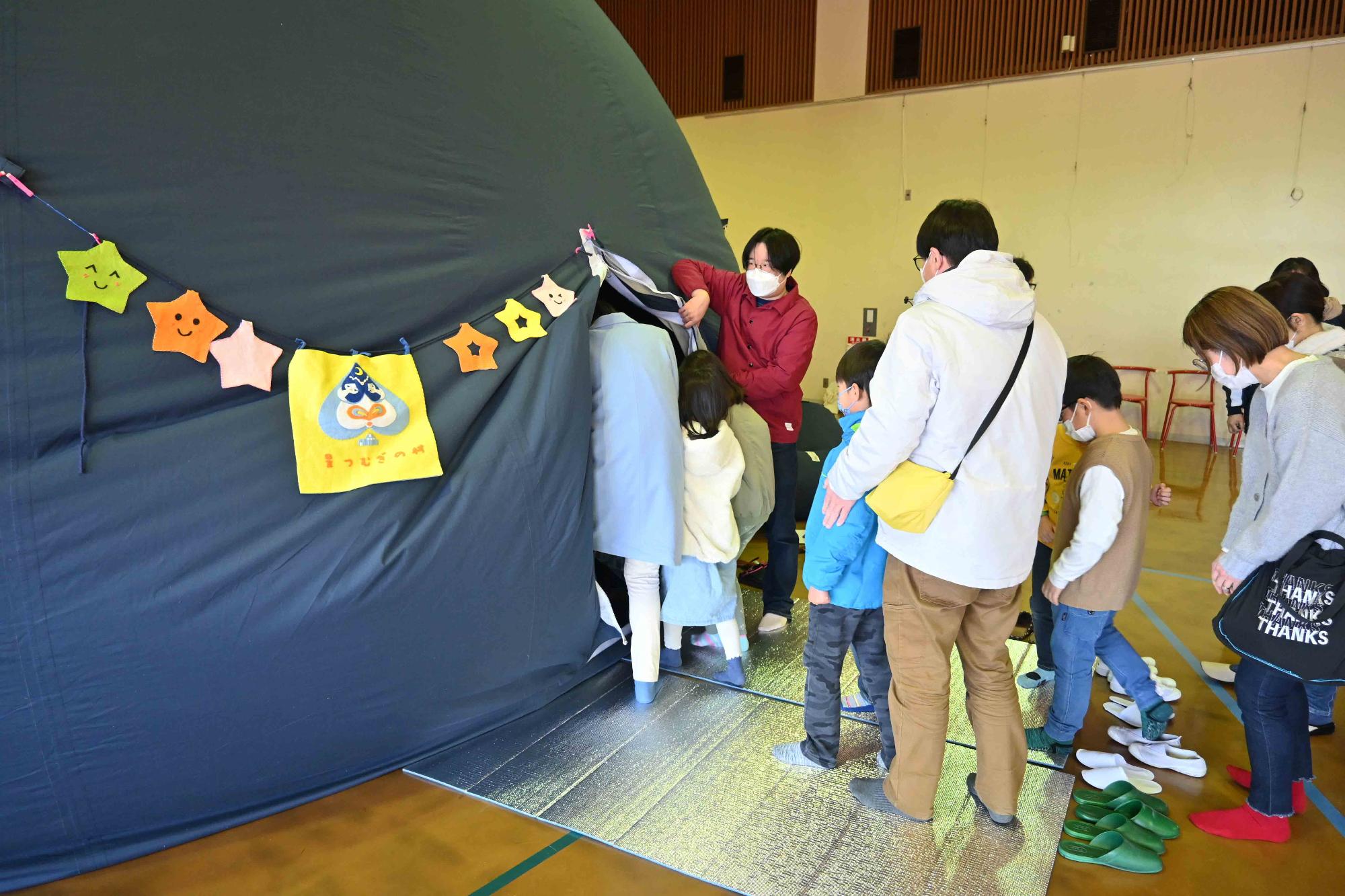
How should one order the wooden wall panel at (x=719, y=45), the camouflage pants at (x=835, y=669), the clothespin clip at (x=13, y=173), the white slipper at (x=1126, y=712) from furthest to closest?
1. the wooden wall panel at (x=719, y=45)
2. the white slipper at (x=1126, y=712)
3. the camouflage pants at (x=835, y=669)
4. the clothespin clip at (x=13, y=173)

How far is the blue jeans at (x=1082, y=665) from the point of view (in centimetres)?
233

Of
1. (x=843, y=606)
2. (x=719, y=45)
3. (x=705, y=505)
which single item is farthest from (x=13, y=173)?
(x=719, y=45)

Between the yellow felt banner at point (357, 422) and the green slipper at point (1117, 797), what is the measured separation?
6.23ft

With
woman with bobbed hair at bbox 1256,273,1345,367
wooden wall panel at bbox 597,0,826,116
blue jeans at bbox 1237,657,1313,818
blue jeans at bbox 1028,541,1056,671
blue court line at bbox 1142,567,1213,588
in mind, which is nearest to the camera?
blue jeans at bbox 1237,657,1313,818

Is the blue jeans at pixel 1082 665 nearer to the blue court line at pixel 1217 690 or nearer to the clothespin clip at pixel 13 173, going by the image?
the blue court line at pixel 1217 690

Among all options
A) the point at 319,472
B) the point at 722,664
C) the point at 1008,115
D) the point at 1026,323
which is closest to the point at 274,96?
the point at 319,472

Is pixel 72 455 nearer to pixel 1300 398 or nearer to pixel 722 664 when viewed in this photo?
pixel 722 664

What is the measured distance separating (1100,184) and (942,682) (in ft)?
25.0

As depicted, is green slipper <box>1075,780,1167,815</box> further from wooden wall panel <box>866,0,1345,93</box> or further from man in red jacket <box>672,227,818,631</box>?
wooden wall panel <box>866,0,1345,93</box>

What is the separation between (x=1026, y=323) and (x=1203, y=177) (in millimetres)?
7337

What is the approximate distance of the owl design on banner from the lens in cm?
208

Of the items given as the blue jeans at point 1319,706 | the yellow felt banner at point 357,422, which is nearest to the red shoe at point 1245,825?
the blue jeans at point 1319,706

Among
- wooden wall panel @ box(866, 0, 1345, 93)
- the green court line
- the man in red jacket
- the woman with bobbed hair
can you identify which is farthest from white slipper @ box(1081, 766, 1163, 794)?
wooden wall panel @ box(866, 0, 1345, 93)

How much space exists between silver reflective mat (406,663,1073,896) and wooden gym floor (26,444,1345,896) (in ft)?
0.20
